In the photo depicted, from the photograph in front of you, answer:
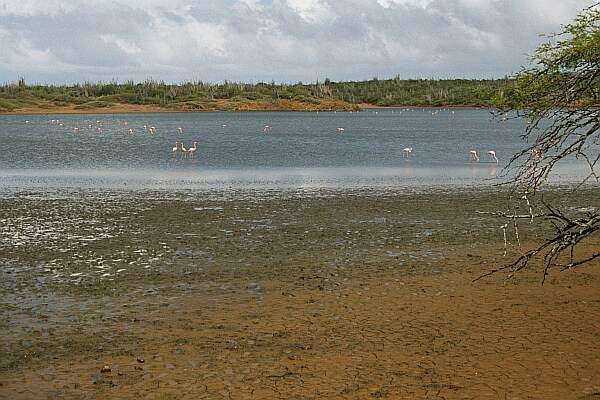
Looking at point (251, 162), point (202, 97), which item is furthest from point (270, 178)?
point (202, 97)

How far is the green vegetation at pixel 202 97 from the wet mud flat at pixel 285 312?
9036cm

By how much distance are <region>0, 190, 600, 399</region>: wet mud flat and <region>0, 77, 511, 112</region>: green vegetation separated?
9036 cm

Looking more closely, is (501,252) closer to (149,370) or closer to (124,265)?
(124,265)

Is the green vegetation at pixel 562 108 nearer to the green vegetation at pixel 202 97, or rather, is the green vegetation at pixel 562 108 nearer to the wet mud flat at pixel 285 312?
the wet mud flat at pixel 285 312

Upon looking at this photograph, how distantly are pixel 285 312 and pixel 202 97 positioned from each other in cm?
11221

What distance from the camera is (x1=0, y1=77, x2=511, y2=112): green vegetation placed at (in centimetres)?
11100

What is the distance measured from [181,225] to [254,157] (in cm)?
1908

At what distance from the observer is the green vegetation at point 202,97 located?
111000 mm

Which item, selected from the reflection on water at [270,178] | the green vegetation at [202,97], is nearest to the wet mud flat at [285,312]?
the reflection on water at [270,178]

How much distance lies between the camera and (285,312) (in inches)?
375

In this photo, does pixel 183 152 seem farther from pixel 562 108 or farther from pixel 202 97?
pixel 202 97

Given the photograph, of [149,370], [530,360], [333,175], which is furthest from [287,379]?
[333,175]

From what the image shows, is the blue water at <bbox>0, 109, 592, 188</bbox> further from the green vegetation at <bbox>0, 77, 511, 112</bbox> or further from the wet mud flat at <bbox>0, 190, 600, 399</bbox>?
the green vegetation at <bbox>0, 77, 511, 112</bbox>

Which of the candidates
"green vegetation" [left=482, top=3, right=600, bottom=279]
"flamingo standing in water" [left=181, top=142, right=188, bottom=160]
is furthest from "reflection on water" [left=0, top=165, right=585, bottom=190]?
"green vegetation" [left=482, top=3, right=600, bottom=279]
